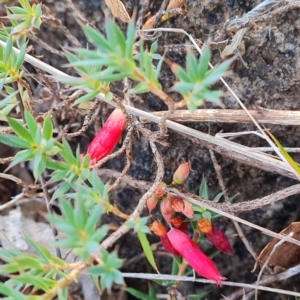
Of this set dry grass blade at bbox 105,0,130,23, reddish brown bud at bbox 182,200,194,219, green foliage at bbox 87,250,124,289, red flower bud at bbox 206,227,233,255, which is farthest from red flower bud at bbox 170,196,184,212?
dry grass blade at bbox 105,0,130,23

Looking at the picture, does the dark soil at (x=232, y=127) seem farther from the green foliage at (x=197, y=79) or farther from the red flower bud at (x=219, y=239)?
the green foliage at (x=197, y=79)

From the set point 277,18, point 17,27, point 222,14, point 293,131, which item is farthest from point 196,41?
point 17,27

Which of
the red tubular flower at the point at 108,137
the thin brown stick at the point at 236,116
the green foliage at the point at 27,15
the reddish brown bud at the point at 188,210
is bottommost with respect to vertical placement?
the reddish brown bud at the point at 188,210

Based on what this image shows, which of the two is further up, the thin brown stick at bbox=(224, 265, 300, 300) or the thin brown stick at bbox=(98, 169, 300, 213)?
the thin brown stick at bbox=(98, 169, 300, 213)

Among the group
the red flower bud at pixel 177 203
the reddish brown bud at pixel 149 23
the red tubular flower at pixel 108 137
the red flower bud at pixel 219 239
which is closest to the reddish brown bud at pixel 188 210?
the red flower bud at pixel 177 203

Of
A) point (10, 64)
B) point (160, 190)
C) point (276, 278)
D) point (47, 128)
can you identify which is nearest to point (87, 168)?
point (47, 128)

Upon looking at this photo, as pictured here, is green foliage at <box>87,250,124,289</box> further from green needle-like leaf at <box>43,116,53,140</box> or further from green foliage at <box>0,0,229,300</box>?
green needle-like leaf at <box>43,116,53,140</box>
